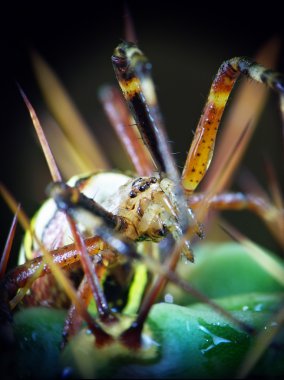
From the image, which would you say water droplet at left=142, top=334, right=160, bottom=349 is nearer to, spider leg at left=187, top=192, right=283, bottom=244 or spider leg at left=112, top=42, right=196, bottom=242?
spider leg at left=112, top=42, right=196, bottom=242

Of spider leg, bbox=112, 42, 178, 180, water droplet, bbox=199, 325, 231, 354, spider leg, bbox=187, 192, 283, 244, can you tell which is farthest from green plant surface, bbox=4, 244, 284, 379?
spider leg, bbox=187, 192, 283, 244

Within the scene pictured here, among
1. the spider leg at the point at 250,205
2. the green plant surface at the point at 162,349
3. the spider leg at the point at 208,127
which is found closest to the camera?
the green plant surface at the point at 162,349

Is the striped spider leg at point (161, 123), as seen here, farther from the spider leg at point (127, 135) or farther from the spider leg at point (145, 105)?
the spider leg at point (127, 135)

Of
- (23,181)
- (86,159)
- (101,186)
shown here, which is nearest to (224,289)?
(101,186)

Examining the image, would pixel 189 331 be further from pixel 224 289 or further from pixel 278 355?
pixel 224 289

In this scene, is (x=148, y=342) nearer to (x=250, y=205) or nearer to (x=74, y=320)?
(x=74, y=320)

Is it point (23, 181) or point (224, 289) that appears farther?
point (23, 181)

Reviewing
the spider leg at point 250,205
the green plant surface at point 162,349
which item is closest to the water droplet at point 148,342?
the green plant surface at point 162,349
